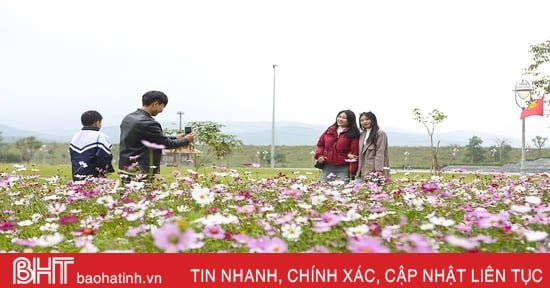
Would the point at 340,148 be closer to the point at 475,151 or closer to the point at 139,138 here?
the point at 139,138

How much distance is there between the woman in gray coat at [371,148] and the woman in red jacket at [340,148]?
11 cm

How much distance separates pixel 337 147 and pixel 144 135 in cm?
268

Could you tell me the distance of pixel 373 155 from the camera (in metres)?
7.06

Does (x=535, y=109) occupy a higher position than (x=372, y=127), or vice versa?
(x=535, y=109)

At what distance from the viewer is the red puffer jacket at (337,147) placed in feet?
23.8

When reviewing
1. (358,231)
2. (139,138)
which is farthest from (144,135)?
(358,231)

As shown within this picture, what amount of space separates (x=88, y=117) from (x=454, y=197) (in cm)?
358

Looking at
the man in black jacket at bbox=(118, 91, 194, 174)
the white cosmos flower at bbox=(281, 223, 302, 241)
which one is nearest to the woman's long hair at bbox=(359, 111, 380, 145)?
the man in black jacket at bbox=(118, 91, 194, 174)

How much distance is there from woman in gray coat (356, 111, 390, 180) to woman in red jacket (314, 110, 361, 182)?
0.11 m

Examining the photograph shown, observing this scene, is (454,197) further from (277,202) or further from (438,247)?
(438,247)

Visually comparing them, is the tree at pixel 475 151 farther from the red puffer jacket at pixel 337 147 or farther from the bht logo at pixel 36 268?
the bht logo at pixel 36 268

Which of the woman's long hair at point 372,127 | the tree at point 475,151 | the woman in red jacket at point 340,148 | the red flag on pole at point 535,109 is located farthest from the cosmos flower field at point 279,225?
the tree at point 475,151

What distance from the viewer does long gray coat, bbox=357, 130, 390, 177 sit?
22.9 ft

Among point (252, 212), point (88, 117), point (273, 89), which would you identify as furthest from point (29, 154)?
point (252, 212)
